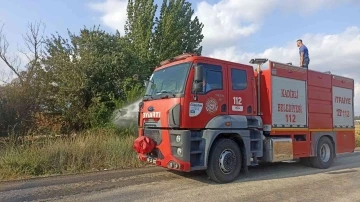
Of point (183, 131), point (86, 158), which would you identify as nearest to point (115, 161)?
point (86, 158)

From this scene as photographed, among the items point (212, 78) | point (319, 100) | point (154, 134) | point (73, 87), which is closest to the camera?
point (212, 78)

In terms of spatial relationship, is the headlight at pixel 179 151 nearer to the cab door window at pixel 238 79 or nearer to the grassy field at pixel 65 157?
the cab door window at pixel 238 79

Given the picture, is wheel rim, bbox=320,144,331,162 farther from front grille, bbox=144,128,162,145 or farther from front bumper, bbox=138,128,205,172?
front grille, bbox=144,128,162,145

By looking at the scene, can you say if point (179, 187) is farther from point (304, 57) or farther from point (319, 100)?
point (304, 57)

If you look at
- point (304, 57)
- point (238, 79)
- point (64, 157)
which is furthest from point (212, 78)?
point (64, 157)

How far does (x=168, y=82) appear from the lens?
8031 mm

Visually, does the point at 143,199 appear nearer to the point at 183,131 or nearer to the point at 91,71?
the point at 183,131

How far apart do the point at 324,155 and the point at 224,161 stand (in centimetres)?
489

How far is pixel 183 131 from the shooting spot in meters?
7.12

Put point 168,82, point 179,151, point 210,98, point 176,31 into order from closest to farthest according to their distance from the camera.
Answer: point 179,151, point 210,98, point 168,82, point 176,31

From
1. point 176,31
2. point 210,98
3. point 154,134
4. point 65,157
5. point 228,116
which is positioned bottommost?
point 65,157

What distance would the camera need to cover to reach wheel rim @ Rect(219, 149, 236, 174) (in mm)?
7781

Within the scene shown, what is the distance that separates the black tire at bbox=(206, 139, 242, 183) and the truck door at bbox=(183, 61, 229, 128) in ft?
2.36

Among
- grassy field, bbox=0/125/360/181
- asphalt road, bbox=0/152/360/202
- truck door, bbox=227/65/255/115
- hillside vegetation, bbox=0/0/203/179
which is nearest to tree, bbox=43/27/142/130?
hillside vegetation, bbox=0/0/203/179
